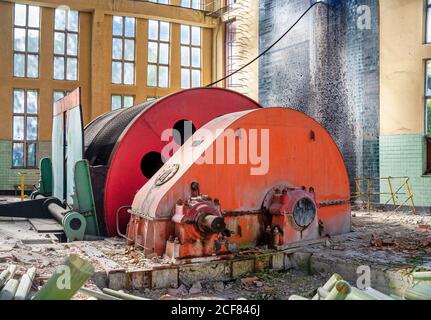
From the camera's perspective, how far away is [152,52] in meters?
17.6

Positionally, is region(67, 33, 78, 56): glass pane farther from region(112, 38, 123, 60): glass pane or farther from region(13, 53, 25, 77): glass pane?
region(13, 53, 25, 77): glass pane

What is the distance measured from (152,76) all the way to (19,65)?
447 cm

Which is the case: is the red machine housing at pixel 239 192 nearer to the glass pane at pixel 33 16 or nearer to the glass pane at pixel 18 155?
the glass pane at pixel 18 155

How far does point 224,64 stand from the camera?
18281 mm

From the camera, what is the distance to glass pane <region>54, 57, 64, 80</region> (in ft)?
54.0

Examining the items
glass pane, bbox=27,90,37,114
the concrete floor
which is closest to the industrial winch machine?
the concrete floor

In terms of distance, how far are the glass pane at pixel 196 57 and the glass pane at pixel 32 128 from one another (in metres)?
6.14

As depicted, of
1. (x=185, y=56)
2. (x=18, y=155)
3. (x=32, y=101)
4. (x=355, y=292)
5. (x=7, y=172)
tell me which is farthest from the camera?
(x=185, y=56)

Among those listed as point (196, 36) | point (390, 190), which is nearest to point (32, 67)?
point (196, 36)

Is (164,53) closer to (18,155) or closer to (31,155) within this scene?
(31,155)

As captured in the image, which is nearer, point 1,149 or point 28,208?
point 28,208
